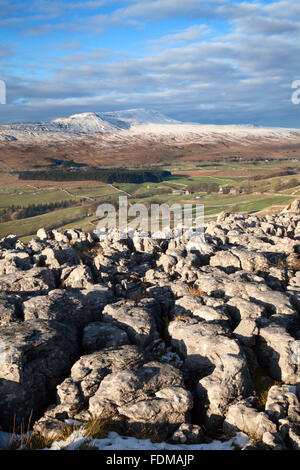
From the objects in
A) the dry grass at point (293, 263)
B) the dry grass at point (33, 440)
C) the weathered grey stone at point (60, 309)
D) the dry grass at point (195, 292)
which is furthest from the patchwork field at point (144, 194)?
the dry grass at point (33, 440)

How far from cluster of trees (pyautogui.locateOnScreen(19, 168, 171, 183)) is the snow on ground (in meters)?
156

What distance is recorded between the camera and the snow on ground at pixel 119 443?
9.62m

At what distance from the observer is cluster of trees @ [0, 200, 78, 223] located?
11625 cm

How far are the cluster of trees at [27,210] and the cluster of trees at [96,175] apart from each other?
33120 millimetres

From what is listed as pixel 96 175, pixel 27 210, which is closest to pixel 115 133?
pixel 96 175

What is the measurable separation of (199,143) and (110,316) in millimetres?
176558

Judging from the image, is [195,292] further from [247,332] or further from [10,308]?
[10,308]

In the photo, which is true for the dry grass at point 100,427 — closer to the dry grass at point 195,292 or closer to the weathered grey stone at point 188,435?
the weathered grey stone at point 188,435

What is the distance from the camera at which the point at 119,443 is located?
10.0 m

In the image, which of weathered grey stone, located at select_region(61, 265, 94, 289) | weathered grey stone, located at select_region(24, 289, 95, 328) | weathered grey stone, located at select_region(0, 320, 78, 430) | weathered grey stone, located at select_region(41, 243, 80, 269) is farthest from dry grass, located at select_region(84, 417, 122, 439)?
weathered grey stone, located at select_region(41, 243, 80, 269)

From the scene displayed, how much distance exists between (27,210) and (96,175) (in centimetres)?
5165

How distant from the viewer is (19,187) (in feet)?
511

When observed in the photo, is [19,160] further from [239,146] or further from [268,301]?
[268,301]

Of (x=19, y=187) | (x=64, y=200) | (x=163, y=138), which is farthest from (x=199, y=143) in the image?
(x=19, y=187)
